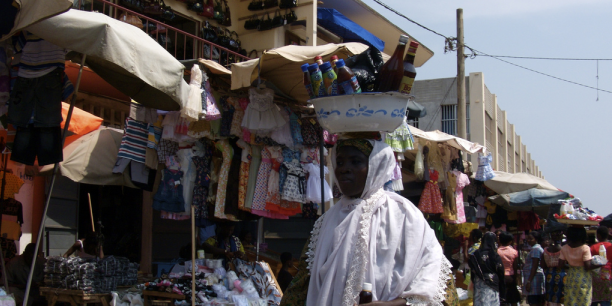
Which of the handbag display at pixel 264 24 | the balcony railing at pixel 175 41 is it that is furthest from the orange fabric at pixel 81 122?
the handbag display at pixel 264 24

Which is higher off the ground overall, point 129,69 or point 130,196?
point 129,69

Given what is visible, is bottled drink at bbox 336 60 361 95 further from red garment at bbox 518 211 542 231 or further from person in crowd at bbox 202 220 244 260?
red garment at bbox 518 211 542 231

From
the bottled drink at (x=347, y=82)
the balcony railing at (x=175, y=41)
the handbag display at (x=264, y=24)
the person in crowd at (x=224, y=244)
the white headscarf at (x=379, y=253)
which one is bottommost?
the person in crowd at (x=224, y=244)

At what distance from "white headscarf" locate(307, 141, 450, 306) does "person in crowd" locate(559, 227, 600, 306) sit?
6.19 m

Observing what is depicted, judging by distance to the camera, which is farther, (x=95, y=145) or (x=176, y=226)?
(x=176, y=226)

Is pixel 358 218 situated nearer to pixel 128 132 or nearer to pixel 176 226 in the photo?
pixel 128 132

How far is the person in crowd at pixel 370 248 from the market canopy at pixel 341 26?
10.3 meters

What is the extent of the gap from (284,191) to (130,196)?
3472 millimetres

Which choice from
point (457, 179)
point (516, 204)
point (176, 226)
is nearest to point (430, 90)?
point (516, 204)

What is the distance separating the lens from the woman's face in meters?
3.23

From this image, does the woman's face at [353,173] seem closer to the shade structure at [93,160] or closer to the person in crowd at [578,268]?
the shade structure at [93,160]

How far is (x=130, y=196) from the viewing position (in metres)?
9.88

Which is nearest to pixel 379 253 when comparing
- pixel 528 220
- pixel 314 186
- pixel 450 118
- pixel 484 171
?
pixel 314 186

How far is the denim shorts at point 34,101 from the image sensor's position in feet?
16.8
